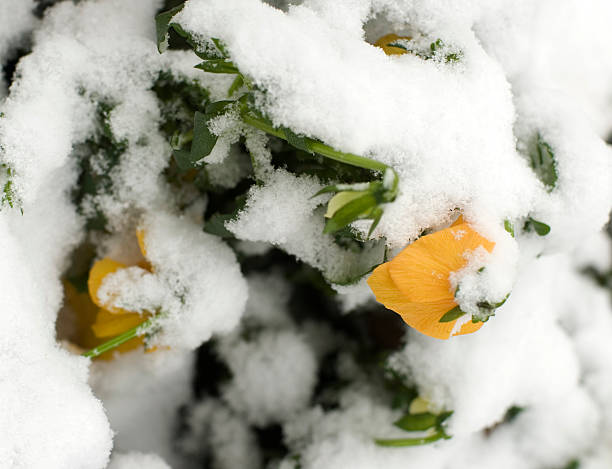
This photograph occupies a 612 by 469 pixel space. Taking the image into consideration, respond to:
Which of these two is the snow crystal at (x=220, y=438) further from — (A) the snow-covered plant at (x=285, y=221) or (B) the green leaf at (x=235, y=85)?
(B) the green leaf at (x=235, y=85)

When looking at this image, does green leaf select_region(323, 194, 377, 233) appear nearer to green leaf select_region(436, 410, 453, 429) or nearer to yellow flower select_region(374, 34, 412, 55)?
yellow flower select_region(374, 34, 412, 55)

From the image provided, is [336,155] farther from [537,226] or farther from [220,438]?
[220,438]

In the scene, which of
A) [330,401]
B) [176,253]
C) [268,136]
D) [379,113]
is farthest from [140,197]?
[330,401]

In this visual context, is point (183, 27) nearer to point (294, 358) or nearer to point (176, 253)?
point (176, 253)

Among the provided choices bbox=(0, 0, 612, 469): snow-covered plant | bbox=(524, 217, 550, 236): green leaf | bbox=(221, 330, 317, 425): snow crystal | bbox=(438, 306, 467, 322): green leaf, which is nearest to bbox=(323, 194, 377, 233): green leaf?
bbox=(0, 0, 612, 469): snow-covered plant

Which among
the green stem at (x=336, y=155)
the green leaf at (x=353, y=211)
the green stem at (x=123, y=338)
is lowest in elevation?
the green stem at (x=123, y=338)

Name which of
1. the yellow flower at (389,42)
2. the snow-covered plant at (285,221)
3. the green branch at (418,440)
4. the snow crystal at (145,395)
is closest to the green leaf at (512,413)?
the snow-covered plant at (285,221)

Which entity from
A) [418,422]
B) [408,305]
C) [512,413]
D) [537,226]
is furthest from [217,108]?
[512,413]
